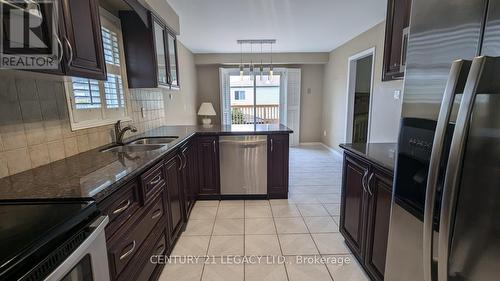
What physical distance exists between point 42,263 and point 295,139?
605cm

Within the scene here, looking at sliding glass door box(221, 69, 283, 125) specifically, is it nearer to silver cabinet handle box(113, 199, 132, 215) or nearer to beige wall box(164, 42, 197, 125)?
beige wall box(164, 42, 197, 125)

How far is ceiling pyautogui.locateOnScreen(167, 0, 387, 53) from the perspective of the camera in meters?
2.90

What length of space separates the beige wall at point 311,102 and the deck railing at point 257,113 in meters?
0.95

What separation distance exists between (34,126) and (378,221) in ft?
7.02

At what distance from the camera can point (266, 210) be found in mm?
2830

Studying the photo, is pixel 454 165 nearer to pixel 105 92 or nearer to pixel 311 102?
pixel 105 92

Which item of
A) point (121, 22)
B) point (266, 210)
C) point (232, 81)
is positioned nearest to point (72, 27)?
point (121, 22)

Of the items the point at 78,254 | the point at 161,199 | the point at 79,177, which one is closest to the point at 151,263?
the point at 161,199

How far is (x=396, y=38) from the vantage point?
71.2 inches

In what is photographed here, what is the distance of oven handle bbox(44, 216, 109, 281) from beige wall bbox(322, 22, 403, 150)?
9.70 ft

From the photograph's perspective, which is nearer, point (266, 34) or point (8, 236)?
point (8, 236)

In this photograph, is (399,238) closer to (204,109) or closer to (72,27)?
(72,27)

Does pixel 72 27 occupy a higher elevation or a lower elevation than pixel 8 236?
higher

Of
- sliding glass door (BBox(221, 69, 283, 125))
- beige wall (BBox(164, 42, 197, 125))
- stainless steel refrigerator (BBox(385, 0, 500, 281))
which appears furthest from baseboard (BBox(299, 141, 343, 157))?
stainless steel refrigerator (BBox(385, 0, 500, 281))
